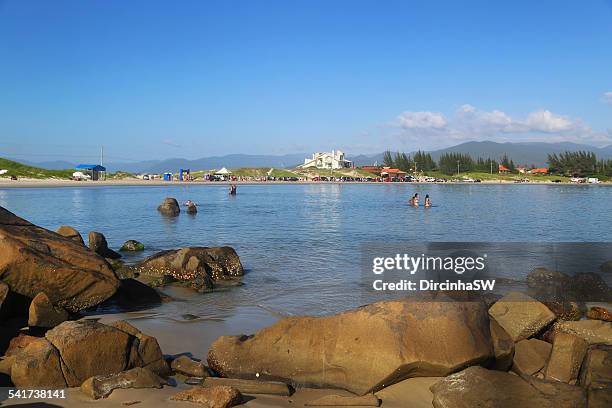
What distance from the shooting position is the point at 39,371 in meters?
6.96

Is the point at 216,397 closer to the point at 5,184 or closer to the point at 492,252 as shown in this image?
the point at 492,252

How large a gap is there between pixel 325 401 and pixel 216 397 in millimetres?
1470

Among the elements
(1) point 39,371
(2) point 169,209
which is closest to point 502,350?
(1) point 39,371

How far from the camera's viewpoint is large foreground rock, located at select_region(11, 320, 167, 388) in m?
6.95

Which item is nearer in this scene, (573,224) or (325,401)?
(325,401)

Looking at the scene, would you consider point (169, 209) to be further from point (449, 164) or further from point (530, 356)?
point (449, 164)

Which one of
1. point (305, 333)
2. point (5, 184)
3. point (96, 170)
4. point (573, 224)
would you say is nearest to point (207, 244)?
point (305, 333)

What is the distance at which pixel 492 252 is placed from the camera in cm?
2269

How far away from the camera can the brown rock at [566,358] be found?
746 centimetres

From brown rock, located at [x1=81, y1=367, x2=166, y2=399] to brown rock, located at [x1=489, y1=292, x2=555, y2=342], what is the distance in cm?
574

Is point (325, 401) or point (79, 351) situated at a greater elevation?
point (79, 351)

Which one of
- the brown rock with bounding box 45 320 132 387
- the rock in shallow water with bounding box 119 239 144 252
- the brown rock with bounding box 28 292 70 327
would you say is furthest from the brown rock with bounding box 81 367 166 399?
the rock in shallow water with bounding box 119 239 144 252

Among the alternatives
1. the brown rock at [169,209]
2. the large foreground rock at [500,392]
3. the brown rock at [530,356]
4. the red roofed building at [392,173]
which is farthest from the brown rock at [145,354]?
the red roofed building at [392,173]

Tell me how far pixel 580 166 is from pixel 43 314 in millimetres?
184331
